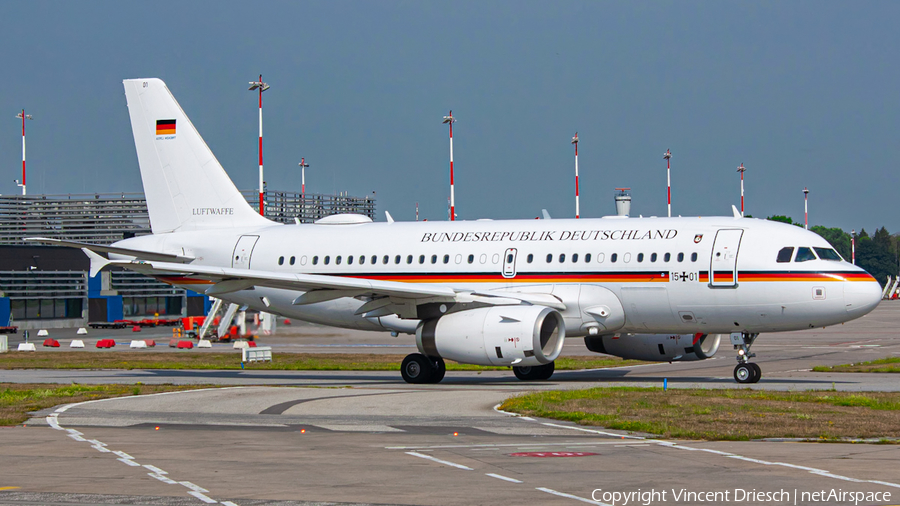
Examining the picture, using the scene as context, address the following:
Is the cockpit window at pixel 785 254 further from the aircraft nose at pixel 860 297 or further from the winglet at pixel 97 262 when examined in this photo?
the winglet at pixel 97 262

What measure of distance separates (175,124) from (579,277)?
16052 millimetres

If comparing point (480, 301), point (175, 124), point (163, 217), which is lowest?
point (480, 301)

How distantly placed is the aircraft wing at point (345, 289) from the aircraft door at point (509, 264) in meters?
0.72

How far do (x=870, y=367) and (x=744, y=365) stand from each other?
917 cm

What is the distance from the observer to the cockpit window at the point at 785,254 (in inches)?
1028

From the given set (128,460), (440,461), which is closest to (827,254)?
(440,461)

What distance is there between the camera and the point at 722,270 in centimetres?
2645

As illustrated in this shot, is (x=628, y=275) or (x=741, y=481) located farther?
(x=628, y=275)

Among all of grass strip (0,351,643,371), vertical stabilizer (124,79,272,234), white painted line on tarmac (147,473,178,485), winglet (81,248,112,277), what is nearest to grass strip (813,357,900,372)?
grass strip (0,351,643,371)

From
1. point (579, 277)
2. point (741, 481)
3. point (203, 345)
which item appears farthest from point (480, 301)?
point (203, 345)

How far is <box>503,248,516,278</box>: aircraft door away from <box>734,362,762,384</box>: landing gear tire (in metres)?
6.77

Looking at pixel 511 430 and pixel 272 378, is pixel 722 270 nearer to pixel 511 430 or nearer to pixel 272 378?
pixel 511 430

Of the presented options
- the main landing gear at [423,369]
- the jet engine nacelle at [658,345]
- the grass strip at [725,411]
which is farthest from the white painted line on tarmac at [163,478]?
the jet engine nacelle at [658,345]

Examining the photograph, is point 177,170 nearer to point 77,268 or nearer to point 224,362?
point 224,362
